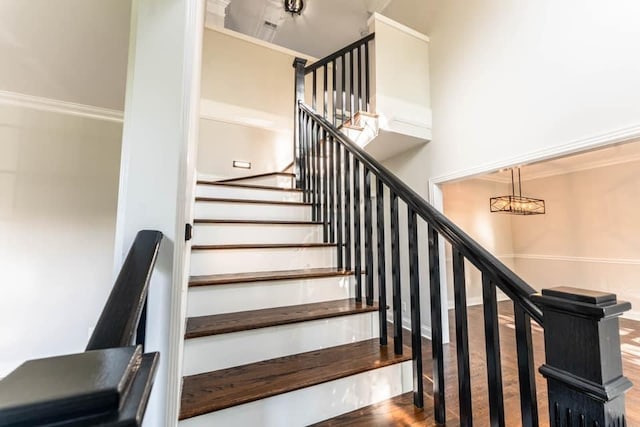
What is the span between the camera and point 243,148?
4086 millimetres

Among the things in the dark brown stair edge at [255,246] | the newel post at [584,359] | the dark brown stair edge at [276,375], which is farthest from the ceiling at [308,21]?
the newel post at [584,359]

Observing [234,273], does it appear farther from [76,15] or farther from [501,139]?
[501,139]

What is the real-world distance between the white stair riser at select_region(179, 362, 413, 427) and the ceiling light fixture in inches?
194

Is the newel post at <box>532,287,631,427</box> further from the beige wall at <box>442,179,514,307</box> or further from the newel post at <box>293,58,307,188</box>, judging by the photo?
the beige wall at <box>442,179,514,307</box>

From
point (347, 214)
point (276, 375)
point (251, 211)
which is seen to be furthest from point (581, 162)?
point (276, 375)

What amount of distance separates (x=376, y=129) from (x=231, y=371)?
7.95ft

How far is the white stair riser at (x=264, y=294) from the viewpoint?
1.55 meters

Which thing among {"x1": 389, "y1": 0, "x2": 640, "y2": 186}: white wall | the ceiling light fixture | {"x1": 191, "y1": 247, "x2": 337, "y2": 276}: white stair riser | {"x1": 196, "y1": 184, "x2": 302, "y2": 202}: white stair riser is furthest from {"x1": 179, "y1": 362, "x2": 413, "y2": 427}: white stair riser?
the ceiling light fixture

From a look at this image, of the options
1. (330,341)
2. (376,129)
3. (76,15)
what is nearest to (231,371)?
(330,341)

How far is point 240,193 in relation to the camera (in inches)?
102

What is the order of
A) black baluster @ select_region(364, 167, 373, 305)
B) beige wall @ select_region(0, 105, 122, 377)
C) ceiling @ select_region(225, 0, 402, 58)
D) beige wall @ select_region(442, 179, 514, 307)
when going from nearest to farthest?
black baluster @ select_region(364, 167, 373, 305) < beige wall @ select_region(0, 105, 122, 377) < ceiling @ select_region(225, 0, 402, 58) < beige wall @ select_region(442, 179, 514, 307)

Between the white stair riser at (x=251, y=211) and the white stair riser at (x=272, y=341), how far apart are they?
1.11 metres

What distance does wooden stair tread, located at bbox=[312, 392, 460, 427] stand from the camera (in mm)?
1245

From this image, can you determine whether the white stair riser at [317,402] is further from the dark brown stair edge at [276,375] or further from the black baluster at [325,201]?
the black baluster at [325,201]
